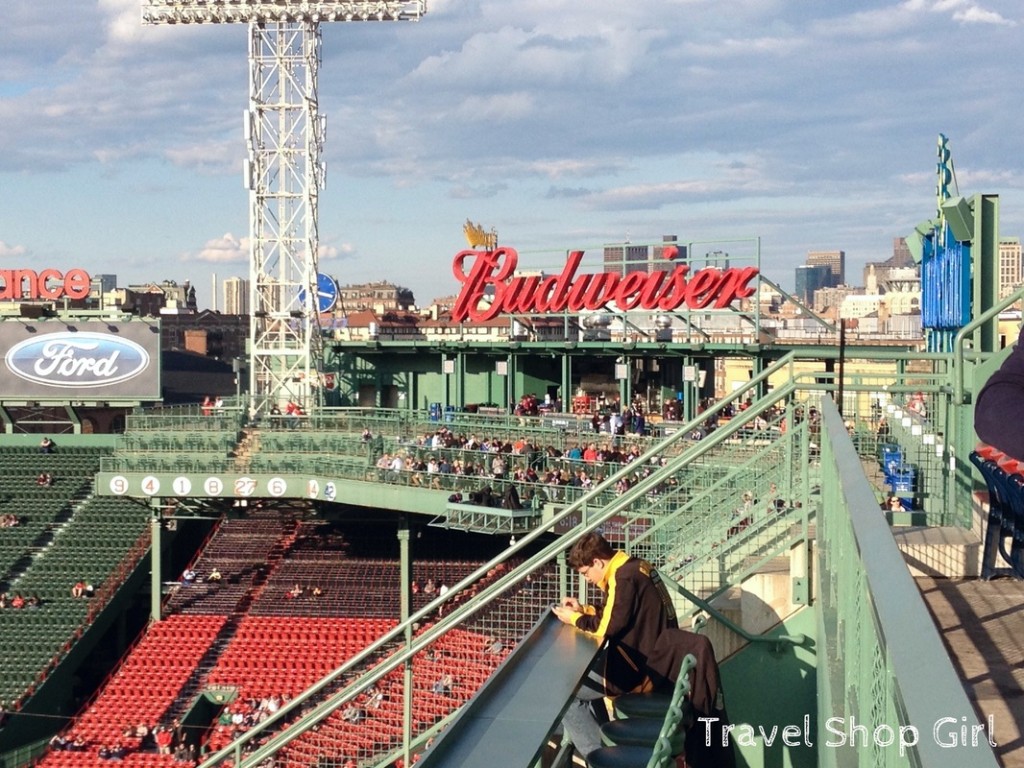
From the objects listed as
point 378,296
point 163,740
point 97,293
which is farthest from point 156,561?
point 378,296

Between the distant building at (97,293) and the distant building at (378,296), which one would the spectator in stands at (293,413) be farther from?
the distant building at (378,296)

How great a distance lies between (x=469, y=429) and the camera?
1190 inches

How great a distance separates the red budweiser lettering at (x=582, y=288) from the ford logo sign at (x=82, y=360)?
10846 millimetres

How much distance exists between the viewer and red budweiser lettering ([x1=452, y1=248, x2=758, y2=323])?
3381 centimetres

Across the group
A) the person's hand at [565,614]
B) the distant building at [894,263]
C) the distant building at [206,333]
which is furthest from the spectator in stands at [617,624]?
the distant building at [894,263]

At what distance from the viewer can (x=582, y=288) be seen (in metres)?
36.0

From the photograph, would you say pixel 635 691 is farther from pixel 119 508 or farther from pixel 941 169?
pixel 119 508

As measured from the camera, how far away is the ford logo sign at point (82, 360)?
4172 centimetres

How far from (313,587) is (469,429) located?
18.3 feet

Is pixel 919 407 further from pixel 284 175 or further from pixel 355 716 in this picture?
pixel 284 175

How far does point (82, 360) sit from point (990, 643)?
132 ft

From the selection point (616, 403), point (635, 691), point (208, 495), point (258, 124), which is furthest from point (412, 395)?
point (635, 691)

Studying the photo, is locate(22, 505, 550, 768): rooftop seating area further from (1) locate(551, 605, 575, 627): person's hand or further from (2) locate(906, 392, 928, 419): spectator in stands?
(1) locate(551, 605, 575, 627): person's hand

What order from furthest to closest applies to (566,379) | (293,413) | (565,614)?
(566,379), (293,413), (565,614)
